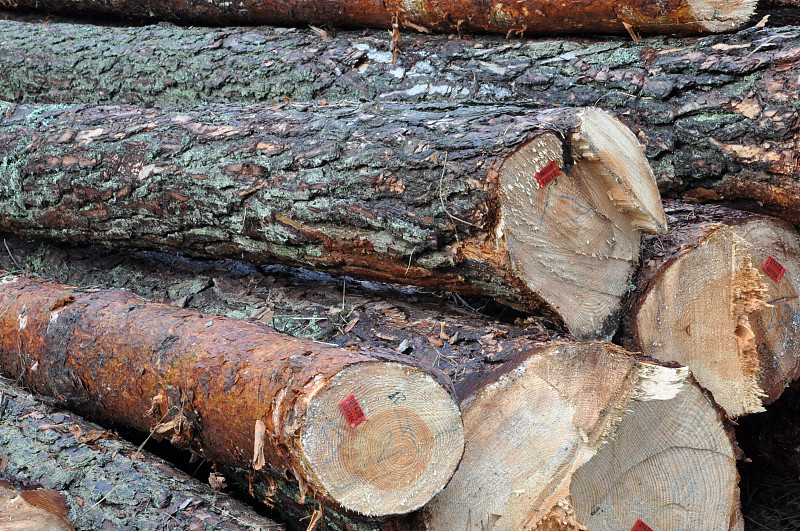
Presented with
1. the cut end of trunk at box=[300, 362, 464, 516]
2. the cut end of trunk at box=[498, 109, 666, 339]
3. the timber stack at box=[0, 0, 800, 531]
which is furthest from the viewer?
the cut end of trunk at box=[498, 109, 666, 339]

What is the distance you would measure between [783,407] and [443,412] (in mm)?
1924

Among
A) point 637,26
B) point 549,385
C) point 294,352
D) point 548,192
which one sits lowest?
point 549,385

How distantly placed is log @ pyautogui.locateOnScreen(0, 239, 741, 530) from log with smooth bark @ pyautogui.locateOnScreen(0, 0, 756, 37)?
1396mm

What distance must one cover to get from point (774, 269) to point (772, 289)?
76 millimetres

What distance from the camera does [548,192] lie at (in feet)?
7.03

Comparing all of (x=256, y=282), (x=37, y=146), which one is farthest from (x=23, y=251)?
(x=256, y=282)

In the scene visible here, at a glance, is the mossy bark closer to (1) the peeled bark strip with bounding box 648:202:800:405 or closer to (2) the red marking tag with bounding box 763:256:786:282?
(1) the peeled bark strip with bounding box 648:202:800:405

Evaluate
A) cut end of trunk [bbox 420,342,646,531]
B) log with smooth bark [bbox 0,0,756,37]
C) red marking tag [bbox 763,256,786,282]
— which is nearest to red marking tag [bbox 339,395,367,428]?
cut end of trunk [bbox 420,342,646,531]

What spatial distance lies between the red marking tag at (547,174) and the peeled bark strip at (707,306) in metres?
0.53

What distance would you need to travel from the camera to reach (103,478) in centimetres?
210

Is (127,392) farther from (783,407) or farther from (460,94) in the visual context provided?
(783,407)

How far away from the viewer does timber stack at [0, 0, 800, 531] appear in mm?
1866

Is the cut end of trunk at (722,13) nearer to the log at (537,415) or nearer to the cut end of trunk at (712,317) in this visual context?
the cut end of trunk at (712,317)

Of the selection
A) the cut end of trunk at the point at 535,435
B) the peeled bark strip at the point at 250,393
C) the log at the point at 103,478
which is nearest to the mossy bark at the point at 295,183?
the cut end of trunk at the point at 535,435
